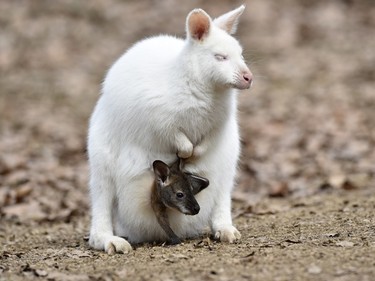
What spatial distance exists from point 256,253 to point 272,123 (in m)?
6.73

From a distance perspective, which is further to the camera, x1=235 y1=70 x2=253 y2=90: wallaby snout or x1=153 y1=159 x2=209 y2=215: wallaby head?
x1=153 y1=159 x2=209 y2=215: wallaby head

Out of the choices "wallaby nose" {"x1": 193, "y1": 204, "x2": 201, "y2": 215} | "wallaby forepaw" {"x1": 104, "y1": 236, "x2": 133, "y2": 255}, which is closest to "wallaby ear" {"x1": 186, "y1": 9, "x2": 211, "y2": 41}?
"wallaby nose" {"x1": 193, "y1": 204, "x2": 201, "y2": 215}

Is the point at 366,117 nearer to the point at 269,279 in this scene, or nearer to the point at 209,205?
the point at 209,205

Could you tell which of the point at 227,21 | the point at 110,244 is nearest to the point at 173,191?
the point at 110,244

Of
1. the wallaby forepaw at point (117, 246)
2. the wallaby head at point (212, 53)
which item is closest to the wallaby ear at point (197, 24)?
the wallaby head at point (212, 53)

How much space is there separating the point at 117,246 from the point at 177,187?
506 millimetres

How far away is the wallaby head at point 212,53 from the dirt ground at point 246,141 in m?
0.98

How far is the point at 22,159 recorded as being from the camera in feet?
30.7

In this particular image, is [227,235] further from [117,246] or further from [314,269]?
[314,269]

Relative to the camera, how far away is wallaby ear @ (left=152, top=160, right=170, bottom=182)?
465cm

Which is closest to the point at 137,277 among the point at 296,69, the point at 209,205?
the point at 209,205

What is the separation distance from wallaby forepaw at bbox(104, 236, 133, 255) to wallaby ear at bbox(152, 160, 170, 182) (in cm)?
45

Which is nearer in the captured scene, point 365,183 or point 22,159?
point 365,183

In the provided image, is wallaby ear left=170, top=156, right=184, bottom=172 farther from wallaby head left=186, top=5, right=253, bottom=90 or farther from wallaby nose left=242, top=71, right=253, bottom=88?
wallaby nose left=242, top=71, right=253, bottom=88
